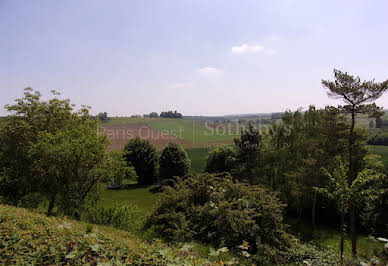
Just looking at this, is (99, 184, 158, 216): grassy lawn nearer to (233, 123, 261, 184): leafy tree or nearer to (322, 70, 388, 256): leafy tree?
(233, 123, 261, 184): leafy tree

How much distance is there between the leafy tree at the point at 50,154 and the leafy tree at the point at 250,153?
17.2 metres

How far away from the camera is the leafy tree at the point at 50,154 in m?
11.4

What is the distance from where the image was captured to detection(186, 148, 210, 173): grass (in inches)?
2181

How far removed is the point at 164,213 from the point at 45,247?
5359 millimetres

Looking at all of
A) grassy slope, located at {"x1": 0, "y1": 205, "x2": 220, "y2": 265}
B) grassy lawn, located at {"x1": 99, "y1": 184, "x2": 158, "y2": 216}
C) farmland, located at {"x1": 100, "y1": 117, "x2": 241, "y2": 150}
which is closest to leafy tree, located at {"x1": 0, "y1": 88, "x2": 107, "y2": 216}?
grassy slope, located at {"x1": 0, "y1": 205, "x2": 220, "y2": 265}

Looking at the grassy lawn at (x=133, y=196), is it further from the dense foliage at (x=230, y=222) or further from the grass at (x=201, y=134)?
the grass at (x=201, y=134)

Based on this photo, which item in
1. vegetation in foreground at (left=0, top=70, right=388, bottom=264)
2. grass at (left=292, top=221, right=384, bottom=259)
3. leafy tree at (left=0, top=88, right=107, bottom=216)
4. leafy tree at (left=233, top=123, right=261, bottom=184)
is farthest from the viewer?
leafy tree at (left=233, top=123, right=261, bottom=184)

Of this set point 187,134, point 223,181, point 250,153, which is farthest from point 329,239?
point 187,134

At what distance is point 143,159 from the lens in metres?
46.7

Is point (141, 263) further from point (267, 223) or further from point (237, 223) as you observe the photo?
point (267, 223)

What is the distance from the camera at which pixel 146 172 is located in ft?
155

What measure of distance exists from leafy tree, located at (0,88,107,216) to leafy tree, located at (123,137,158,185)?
29999 millimetres

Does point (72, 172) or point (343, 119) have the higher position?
point (343, 119)

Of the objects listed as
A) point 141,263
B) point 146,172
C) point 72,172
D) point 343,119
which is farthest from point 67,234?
point 146,172
